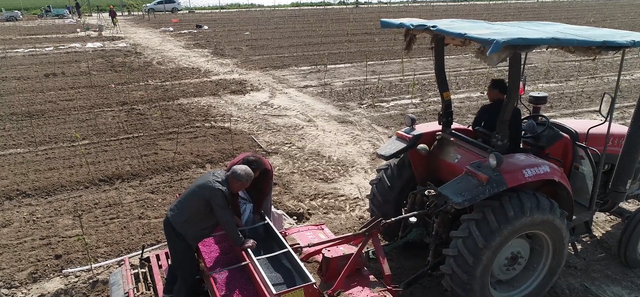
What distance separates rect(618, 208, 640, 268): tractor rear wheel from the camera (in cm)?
465

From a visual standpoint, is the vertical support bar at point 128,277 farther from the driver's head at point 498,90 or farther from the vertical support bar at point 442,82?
the driver's head at point 498,90

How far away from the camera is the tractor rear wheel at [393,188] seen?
15.3 feet

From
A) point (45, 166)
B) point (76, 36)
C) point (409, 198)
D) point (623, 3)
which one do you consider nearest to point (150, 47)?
point (76, 36)

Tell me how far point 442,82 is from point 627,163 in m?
1.86

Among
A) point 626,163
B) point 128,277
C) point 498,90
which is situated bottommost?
point 128,277

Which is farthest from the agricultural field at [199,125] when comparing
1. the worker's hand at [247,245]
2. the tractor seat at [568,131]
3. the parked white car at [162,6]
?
the parked white car at [162,6]

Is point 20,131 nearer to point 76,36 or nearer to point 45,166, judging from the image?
point 45,166

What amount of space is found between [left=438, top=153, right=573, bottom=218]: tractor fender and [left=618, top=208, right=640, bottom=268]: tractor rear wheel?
1146mm

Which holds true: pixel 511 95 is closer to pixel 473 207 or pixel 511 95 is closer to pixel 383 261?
pixel 473 207

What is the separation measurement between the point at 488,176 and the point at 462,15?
88.6ft

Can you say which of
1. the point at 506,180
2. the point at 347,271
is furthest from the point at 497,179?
the point at 347,271

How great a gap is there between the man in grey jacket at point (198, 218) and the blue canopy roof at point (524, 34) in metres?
1.93

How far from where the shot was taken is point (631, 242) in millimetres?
4703

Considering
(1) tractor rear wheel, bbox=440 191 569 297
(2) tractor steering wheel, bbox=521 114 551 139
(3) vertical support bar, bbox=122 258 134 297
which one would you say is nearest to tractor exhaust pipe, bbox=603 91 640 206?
(2) tractor steering wheel, bbox=521 114 551 139
